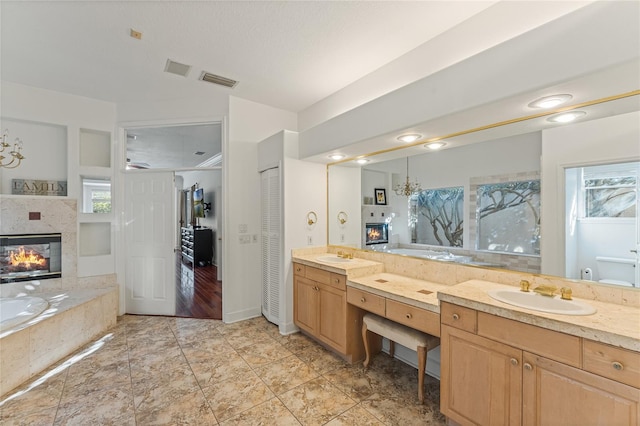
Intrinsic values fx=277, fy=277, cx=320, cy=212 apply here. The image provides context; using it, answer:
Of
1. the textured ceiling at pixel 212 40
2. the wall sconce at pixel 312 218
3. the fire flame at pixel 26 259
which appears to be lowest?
the fire flame at pixel 26 259

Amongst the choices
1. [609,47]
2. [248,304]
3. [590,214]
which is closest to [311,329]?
[248,304]

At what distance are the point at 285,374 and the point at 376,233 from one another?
1.67 m

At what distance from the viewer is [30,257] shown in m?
3.46

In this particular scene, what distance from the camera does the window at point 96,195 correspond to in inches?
149

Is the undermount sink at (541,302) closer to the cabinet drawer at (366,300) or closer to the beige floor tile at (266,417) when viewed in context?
the cabinet drawer at (366,300)

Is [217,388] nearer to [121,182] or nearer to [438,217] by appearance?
[438,217]

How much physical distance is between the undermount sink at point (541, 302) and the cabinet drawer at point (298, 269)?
1952 millimetres

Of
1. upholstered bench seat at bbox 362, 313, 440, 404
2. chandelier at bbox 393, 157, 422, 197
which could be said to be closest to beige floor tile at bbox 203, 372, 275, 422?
upholstered bench seat at bbox 362, 313, 440, 404

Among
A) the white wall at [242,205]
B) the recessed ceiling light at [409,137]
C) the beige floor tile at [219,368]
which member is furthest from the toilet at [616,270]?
the white wall at [242,205]

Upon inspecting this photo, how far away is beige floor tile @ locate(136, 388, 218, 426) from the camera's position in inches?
76.4

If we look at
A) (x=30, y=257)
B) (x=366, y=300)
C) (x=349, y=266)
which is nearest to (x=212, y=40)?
(x=349, y=266)

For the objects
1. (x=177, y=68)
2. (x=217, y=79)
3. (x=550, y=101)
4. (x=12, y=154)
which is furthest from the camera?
(x=12, y=154)

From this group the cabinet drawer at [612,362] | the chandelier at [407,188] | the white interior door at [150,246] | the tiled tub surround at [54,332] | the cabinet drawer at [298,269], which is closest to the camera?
the cabinet drawer at [612,362]

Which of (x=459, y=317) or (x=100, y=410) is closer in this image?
(x=459, y=317)
